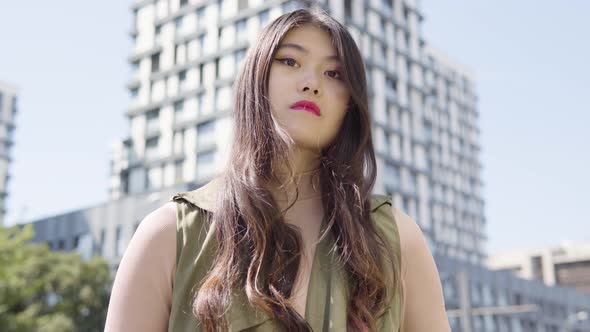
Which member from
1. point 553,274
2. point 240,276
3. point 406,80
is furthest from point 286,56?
point 553,274

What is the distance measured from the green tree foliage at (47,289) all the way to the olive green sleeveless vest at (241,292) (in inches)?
838

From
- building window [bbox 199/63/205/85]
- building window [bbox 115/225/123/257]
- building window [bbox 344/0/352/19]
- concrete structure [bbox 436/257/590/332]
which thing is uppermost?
building window [bbox 344/0/352/19]

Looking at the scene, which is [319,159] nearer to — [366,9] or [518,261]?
[366,9]

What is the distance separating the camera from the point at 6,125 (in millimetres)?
70375

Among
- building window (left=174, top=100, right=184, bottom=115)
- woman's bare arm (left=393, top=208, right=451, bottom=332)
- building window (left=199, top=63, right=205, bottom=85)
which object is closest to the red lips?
woman's bare arm (left=393, top=208, right=451, bottom=332)

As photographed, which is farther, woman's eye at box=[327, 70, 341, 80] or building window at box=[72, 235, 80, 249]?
building window at box=[72, 235, 80, 249]

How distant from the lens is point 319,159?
4.86ft

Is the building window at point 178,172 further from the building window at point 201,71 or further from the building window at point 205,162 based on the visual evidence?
the building window at point 201,71

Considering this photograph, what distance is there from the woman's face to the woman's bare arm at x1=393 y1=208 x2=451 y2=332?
0.24 meters

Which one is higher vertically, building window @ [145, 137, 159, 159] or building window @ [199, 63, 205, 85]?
building window @ [199, 63, 205, 85]

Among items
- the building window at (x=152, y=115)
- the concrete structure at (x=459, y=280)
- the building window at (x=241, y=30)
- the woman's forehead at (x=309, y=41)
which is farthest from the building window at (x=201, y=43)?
the woman's forehead at (x=309, y=41)

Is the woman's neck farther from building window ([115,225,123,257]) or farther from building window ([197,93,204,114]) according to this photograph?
building window ([197,93,204,114])

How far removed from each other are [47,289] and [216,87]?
17377 millimetres

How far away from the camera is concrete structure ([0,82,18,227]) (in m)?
68.2
